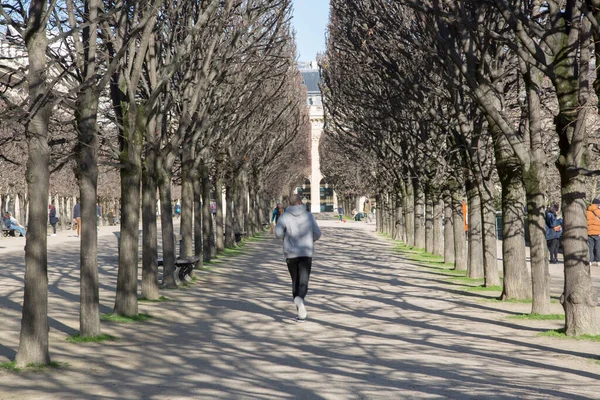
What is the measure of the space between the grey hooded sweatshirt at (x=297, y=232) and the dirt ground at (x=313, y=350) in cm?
103

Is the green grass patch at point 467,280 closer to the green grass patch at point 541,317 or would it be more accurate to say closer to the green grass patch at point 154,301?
the green grass patch at point 541,317

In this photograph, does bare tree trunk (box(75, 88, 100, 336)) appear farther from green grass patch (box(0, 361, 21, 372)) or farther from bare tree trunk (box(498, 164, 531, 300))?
bare tree trunk (box(498, 164, 531, 300))

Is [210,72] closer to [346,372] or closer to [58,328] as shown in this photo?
[58,328]

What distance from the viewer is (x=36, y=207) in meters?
9.34

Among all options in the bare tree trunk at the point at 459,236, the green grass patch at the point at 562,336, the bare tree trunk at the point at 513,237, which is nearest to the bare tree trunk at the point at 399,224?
the bare tree trunk at the point at 459,236

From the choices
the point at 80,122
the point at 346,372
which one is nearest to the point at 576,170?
the point at 346,372

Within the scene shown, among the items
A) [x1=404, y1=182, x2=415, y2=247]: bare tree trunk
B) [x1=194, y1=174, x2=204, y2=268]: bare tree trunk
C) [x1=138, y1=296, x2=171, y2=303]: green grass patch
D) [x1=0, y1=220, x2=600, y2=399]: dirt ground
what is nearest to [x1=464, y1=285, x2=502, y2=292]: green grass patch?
[x1=0, y1=220, x2=600, y2=399]: dirt ground

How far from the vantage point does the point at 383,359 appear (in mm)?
9703

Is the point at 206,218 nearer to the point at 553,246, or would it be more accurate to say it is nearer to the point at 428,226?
the point at 428,226

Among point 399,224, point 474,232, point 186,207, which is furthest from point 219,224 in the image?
point 474,232

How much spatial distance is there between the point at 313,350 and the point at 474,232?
10.3m

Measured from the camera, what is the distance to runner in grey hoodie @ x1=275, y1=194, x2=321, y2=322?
1298 cm

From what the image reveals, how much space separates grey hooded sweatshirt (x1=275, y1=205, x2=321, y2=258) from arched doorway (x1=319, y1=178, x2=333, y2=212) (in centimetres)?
13110

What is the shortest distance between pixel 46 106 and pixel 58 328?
13.0 ft
